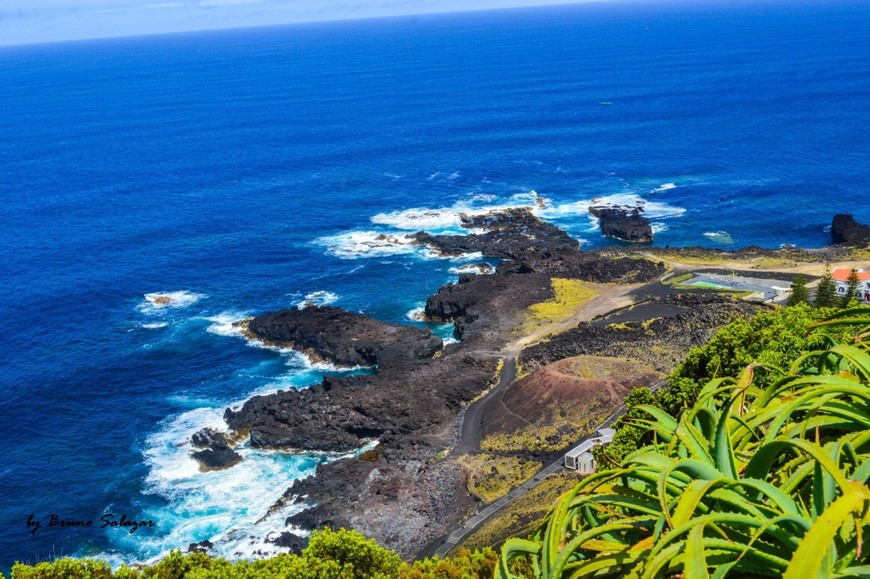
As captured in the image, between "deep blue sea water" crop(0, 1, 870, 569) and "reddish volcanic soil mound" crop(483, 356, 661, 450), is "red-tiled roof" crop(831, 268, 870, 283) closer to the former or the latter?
"deep blue sea water" crop(0, 1, 870, 569)

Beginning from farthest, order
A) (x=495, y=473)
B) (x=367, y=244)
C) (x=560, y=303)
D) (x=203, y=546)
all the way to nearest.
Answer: (x=367, y=244), (x=560, y=303), (x=495, y=473), (x=203, y=546)

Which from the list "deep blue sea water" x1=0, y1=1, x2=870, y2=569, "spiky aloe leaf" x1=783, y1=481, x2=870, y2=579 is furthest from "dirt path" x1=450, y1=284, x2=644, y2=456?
"spiky aloe leaf" x1=783, y1=481, x2=870, y2=579

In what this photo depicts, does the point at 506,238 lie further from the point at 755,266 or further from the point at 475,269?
the point at 755,266

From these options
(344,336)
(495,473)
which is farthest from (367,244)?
(495,473)

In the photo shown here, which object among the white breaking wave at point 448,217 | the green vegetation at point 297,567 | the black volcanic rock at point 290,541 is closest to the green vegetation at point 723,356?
the green vegetation at point 297,567

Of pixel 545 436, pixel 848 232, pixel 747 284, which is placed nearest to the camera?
pixel 545 436

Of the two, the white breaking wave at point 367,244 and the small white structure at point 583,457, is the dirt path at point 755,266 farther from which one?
the small white structure at point 583,457
